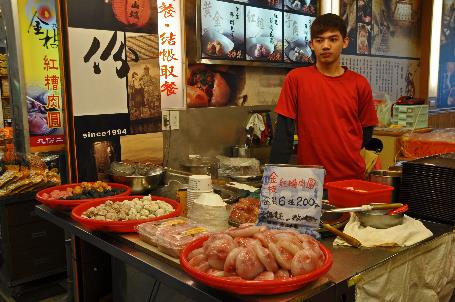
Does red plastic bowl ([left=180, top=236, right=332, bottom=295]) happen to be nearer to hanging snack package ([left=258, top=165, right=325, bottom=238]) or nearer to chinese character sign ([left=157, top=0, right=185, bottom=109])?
hanging snack package ([left=258, top=165, right=325, bottom=238])

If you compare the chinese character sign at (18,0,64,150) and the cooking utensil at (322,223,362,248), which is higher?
the chinese character sign at (18,0,64,150)

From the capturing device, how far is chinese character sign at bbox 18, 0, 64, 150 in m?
4.85

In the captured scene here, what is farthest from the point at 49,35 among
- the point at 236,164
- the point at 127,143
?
the point at 236,164

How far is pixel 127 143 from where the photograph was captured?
11.7ft

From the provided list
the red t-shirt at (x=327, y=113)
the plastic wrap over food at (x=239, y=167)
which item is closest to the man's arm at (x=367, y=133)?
the red t-shirt at (x=327, y=113)

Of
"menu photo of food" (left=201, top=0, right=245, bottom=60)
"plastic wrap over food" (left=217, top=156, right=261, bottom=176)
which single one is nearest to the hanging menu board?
"menu photo of food" (left=201, top=0, right=245, bottom=60)

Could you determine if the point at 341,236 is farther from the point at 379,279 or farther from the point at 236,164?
the point at 236,164

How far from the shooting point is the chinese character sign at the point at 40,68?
15.9 ft

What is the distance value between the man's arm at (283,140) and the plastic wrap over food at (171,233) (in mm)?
1168

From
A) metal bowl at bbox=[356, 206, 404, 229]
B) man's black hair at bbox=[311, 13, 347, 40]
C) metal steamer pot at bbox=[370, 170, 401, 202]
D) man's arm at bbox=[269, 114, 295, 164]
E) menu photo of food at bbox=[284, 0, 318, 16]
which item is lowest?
metal bowl at bbox=[356, 206, 404, 229]

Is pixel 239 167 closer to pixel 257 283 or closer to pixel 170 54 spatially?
pixel 170 54

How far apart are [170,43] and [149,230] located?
243 centimetres

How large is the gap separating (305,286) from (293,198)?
19.8 inches

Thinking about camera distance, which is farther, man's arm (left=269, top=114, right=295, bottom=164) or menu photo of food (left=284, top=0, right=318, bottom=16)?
menu photo of food (left=284, top=0, right=318, bottom=16)
